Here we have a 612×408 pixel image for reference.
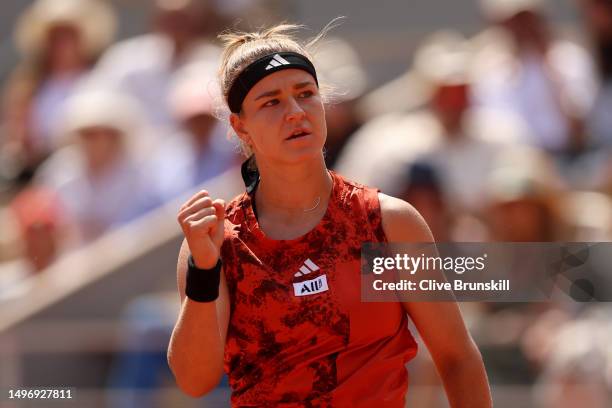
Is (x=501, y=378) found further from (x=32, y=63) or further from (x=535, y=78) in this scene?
(x=32, y=63)

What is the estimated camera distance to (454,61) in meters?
7.00

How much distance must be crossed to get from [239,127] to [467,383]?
867 millimetres

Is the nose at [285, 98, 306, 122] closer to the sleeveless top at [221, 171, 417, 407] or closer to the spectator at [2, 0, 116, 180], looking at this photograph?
the sleeveless top at [221, 171, 417, 407]

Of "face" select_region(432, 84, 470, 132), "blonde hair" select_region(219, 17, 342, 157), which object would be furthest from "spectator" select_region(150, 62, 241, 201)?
"blonde hair" select_region(219, 17, 342, 157)

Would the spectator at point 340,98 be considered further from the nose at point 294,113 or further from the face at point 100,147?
the nose at point 294,113

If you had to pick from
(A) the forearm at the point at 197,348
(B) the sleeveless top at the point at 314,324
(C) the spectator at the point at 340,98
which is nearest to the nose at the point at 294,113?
(B) the sleeveless top at the point at 314,324

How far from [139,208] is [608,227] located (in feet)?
8.57

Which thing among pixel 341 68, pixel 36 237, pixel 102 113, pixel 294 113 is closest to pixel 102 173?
pixel 102 113

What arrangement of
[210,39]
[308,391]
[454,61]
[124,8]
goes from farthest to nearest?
[124,8] → [210,39] → [454,61] → [308,391]

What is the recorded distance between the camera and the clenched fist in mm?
3041

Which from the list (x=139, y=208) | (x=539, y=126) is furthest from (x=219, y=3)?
(x=539, y=126)

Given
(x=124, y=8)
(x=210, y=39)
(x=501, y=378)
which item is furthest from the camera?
(x=124, y=8)

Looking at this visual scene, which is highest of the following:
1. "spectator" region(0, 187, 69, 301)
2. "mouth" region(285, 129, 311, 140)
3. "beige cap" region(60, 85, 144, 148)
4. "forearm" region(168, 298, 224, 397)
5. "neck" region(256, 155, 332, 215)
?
"beige cap" region(60, 85, 144, 148)

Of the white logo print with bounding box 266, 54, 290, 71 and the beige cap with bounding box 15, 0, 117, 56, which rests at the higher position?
the beige cap with bounding box 15, 0, 117, 56
